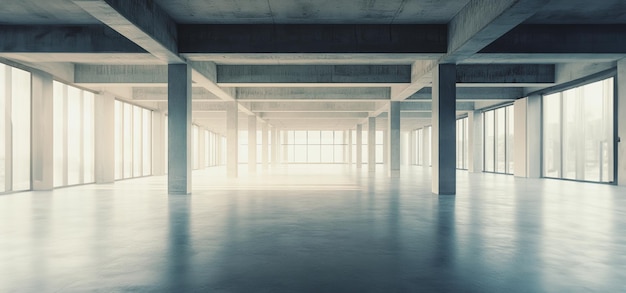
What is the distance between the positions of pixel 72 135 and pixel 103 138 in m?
2.56

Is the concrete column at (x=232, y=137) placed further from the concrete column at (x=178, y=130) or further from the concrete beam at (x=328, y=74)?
the concrete column at (x=178, y=130)

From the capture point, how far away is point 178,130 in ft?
64.7

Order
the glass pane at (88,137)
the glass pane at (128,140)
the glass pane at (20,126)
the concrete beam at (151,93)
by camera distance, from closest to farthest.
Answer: the glass pane at (20,126) → the glass pane at (88,137) → the concrete beam at (151,93) → the glass pane at (128,140)

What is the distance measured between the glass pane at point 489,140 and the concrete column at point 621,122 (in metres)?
18.6

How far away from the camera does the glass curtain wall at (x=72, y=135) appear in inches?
949

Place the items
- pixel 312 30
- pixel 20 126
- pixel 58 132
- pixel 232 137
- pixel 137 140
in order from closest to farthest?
pixel 312 30 → pixel 20 126 → pixel 58 132 → pixel 232 137 → pixel 137 140

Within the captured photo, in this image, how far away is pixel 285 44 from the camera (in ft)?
57.0

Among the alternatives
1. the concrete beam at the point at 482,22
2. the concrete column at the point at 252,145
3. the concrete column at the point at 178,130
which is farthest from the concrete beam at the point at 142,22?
the concrete column at the point at 252,145

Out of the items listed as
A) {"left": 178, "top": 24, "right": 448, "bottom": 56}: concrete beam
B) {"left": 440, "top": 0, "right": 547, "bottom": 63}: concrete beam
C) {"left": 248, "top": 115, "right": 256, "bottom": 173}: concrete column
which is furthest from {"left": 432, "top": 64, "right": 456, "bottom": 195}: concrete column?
{"left": 248, "top": 115, "right": 256, "bottom": 173}: concrete column

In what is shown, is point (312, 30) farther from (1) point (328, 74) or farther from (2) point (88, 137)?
(2) point (88, 137)

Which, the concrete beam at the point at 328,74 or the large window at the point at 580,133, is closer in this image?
the concrete beam at the point at 328,74

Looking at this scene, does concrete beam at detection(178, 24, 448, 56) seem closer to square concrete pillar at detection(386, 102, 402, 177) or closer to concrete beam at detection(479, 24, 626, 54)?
concrete beam at detection(479, 24, 626, 54)

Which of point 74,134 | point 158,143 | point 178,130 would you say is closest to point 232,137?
point 158,143

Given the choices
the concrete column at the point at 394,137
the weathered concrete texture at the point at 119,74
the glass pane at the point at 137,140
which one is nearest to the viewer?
the weathered concrete texture at the point at 119,74
